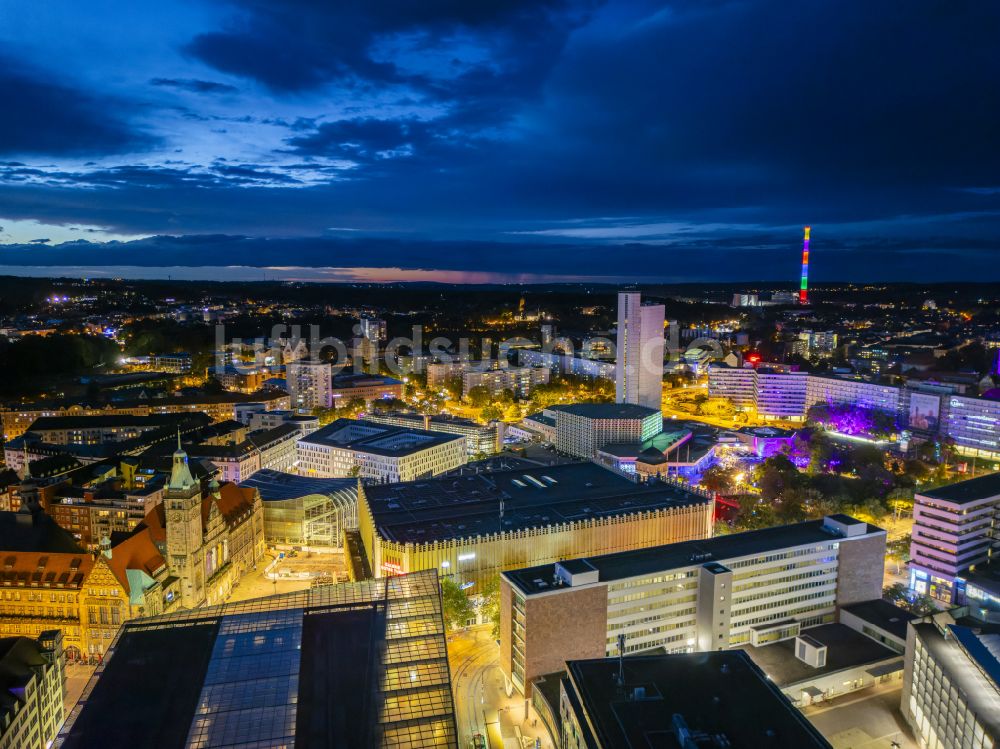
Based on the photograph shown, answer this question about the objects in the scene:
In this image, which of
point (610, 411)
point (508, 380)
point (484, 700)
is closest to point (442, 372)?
point (508, 380)

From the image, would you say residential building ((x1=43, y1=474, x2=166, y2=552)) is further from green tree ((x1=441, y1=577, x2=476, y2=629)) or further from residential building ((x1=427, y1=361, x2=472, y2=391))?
residential building ((x1=427, y1=361, x2=472, y2=391))

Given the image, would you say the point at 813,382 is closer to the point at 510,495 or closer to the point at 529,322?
the point at 510,495

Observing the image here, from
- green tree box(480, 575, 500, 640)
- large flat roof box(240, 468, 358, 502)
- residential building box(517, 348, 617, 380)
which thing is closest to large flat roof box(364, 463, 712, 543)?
green tree box(480, 575, 500, 640)

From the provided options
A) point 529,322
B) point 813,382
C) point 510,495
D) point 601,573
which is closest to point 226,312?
point 529,322

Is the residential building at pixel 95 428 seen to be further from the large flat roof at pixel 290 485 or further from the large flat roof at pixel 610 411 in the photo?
the large flat roof at pixel 610 411

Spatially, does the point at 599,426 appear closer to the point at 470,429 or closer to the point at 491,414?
the point at 470,429

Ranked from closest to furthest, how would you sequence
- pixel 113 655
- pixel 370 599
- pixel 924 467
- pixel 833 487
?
pixel 113 655 → pixel 370 599 → pixel 833 487 → pixel 924 467

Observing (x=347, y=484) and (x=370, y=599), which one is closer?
(x=370, y=599)

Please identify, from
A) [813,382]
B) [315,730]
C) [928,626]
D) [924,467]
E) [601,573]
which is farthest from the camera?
[813,382]
